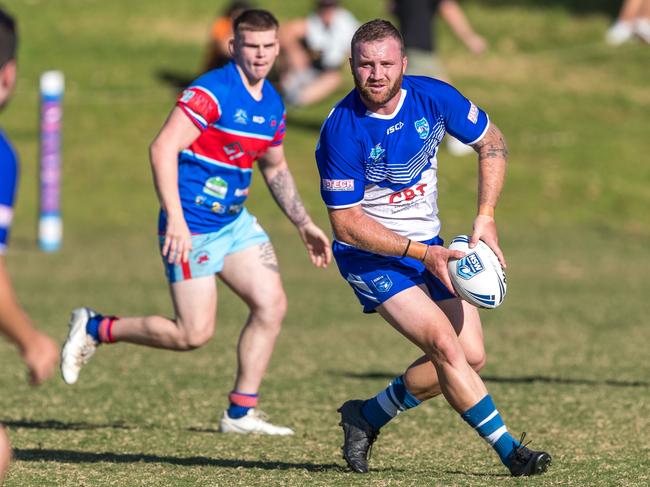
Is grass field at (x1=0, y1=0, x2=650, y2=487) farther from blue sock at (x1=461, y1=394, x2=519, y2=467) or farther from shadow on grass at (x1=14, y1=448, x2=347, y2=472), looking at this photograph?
blue sock at (x1=461, y1=394, x2=519, y2=467)

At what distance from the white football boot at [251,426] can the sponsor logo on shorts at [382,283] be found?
71.2 inches

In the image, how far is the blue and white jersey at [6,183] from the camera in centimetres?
455

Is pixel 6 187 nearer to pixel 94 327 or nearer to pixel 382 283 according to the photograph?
pixel 382 283

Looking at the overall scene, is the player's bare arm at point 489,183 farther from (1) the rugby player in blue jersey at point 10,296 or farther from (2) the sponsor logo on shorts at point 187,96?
(1) the rugby player in blue jersey at point 10,296

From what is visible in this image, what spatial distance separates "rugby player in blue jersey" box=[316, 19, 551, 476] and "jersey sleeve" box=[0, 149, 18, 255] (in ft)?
6.28

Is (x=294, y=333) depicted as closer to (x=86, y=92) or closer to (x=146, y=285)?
(x=146, y=285)

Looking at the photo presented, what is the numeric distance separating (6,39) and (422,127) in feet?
7.52

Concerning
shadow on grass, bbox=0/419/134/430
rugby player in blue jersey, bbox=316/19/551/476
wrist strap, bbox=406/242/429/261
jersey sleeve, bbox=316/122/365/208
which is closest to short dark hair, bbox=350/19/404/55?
rugby player in blue jersey, bbox=316/19/551/476

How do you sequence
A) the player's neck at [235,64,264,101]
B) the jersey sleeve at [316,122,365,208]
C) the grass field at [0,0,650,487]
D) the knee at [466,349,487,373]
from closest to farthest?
the jersey sleeve at [316,122,365,208] < the knee at [466,349,487,373] < the grass field at [0,0,650,487] < the player's neck at [235,64,264,101]

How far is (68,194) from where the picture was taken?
63.3ft

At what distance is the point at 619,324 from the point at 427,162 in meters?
6.25

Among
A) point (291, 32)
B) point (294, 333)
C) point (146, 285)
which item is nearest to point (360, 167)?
point (294, 333)

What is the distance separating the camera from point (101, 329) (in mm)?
7859

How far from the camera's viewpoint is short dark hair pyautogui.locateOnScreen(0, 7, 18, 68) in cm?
455
